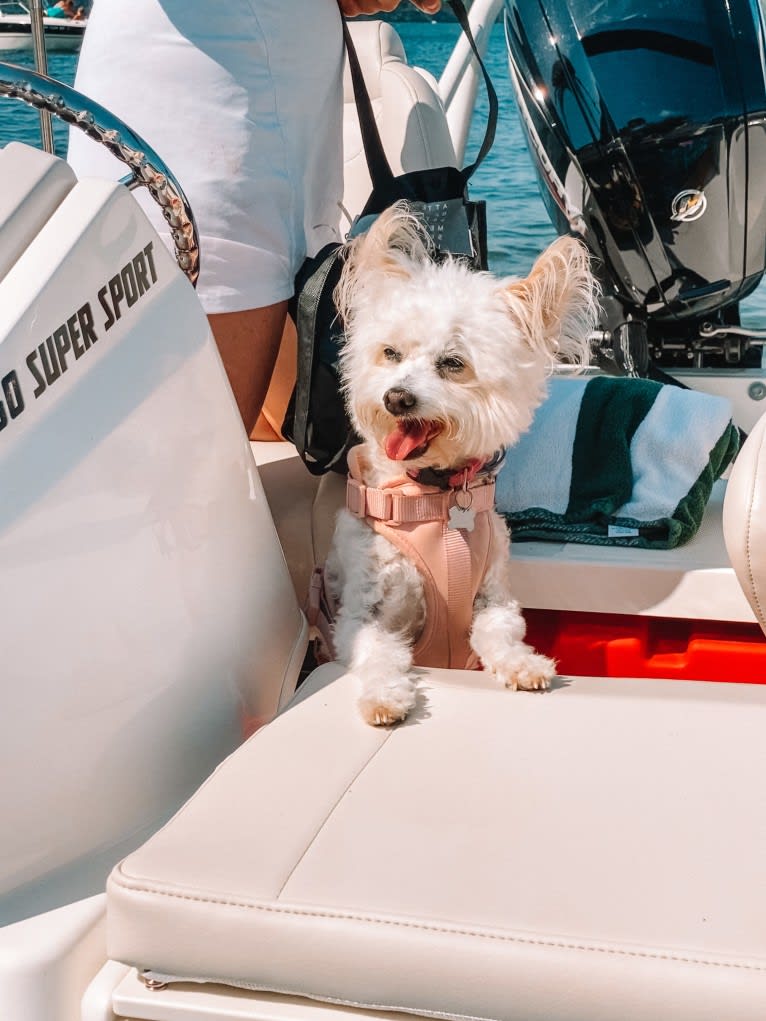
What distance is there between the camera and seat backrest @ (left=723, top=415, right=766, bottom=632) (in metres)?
1.39

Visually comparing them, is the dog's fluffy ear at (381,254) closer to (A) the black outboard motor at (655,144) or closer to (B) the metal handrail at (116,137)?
(B) the metal handrail at (116,137)

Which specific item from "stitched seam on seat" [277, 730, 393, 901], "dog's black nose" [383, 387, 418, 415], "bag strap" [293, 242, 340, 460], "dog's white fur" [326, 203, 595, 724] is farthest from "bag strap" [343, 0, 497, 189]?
"stitched seam on seat" [277, 730, 393, 901]

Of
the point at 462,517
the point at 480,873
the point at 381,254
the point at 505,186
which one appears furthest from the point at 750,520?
the point at 505,186

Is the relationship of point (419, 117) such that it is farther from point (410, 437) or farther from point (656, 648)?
point (656, 648)

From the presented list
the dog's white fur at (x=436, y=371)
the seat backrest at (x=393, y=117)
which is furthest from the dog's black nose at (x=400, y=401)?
the seat backrest at (x=393, y=117)

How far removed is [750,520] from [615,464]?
50 cm

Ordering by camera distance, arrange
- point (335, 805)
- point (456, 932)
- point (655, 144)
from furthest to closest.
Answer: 1. point (655, 144)
2. point (335, 805)
3. point (456, 932)

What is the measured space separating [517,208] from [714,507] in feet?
22.2

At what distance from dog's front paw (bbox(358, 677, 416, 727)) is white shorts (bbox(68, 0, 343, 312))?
0.82m

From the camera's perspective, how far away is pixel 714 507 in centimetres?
197

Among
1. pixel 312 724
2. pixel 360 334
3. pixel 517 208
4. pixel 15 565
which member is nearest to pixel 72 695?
pixel 15 565

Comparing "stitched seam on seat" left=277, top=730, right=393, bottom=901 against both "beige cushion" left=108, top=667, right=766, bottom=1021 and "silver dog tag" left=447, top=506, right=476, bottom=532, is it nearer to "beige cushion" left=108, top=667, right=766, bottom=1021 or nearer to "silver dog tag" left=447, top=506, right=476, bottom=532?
"beige cushion" left=108, top=667, right=766, bottom=1021

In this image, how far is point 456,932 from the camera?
995mm

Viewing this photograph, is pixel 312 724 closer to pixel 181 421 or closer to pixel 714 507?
pixel 181 421
